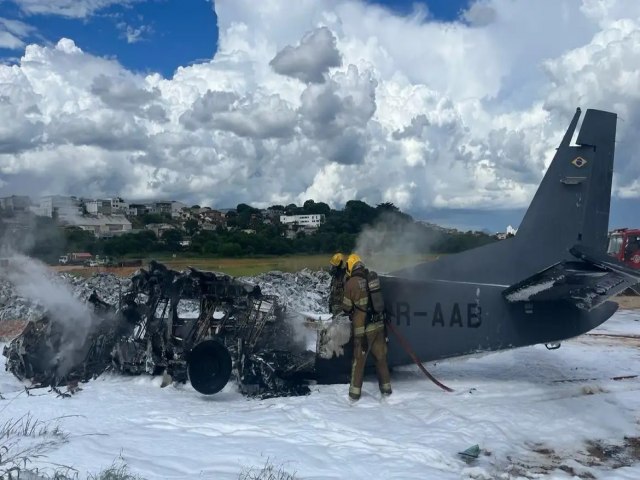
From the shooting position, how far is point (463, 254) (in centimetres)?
998

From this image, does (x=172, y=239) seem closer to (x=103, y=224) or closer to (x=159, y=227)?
(x=159, y=227)

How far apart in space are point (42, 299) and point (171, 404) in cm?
315

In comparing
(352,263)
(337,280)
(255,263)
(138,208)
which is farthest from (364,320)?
(138,208)

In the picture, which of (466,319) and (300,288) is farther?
(300,288)

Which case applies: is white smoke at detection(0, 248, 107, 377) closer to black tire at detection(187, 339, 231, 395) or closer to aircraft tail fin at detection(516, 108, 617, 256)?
black tire at detection(187, 339, 231, 395)

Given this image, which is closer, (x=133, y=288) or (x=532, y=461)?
(x=532, y=461)

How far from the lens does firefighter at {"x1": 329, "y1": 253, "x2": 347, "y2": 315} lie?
30.8ft

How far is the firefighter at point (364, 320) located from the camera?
862cm

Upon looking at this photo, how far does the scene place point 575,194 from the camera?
980 cm

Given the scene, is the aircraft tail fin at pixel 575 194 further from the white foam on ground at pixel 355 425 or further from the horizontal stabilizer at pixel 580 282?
the white foam on ground at pixel 355 425

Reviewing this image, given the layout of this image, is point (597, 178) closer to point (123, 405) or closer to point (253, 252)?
point (253, 252)

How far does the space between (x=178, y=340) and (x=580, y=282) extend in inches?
235

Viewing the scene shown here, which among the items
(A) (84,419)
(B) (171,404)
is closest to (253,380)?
(B) (171,404)

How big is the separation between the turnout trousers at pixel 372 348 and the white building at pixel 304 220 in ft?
9.63
